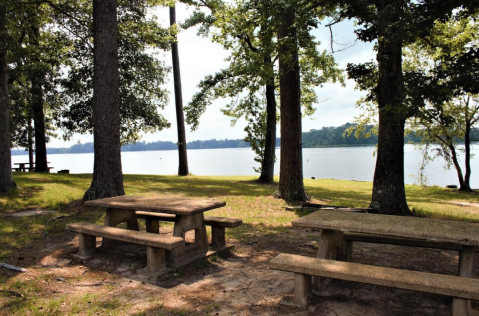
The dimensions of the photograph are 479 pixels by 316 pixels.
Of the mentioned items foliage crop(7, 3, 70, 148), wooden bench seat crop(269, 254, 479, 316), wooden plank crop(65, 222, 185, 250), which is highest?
foliage crop(7, 3, 70, 148)

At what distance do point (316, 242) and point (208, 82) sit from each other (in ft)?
51.4

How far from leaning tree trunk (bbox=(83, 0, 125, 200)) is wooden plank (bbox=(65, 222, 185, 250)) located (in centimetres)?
317

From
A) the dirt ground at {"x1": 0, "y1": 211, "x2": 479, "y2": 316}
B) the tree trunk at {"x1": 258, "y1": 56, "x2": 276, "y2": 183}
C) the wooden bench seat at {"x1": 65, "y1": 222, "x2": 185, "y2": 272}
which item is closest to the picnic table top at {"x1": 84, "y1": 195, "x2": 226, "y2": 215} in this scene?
the wooden bench seat at {"x1": 65, "y1": 222, "x2": 185, "y2": 272}

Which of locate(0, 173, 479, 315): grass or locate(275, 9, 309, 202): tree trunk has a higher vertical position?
locate(275, 9, 309, 202): tree trunk

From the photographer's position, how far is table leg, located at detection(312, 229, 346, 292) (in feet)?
13.0

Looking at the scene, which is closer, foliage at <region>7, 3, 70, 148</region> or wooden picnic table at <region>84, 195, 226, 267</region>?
wooden picnic table at <region>84, 195, 226, 267</region>

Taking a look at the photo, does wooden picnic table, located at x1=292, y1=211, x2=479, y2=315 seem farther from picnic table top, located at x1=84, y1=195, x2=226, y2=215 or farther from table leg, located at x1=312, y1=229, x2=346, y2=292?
picnic table top, located at x1=84, y1=195, x2=226, y2=215

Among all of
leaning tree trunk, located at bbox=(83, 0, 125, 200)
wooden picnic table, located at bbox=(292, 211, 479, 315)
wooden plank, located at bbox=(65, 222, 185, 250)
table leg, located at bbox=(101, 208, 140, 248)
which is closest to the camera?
wooden picnic table, located at bbox=(292, 211, 479, 315)

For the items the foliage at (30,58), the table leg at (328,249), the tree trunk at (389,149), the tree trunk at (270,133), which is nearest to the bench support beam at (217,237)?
the table leg at (328,249)

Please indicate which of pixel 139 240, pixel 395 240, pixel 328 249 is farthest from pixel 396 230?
pixel 139 240

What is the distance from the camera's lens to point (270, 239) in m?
6.47

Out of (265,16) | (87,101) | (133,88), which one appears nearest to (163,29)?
(133,88)

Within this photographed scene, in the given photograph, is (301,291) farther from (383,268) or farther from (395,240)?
(395,240)

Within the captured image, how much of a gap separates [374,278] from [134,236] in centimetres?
289
